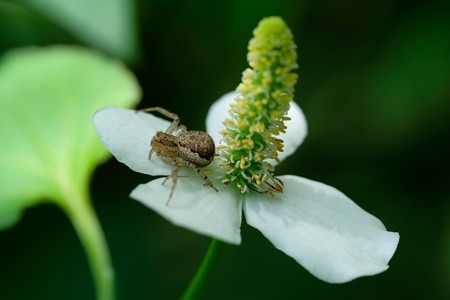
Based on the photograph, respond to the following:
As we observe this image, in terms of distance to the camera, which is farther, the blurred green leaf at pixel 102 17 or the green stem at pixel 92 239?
the blurred green leaf at pixel 102 17

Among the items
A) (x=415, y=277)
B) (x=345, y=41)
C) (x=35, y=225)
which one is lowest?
(x=35, y=225)

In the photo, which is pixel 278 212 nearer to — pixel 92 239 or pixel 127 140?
pixel 127 140

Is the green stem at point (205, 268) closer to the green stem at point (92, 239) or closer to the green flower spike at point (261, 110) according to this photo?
the green flower spike at point (261, 110)

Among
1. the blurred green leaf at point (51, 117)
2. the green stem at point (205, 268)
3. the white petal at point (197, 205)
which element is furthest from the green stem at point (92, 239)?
the white petal at point (197, 205)

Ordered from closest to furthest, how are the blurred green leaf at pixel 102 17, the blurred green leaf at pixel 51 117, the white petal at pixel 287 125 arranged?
the white petal at pixel 287 125 → the blurred green leaf at pixel 51 117 → the blurred green leaf at pixel 102 17

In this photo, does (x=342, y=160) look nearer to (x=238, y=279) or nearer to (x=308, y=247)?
(x=238, y=279)

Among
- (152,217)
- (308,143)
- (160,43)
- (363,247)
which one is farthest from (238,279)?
(363,247)

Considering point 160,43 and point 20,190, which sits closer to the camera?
point 20,190
